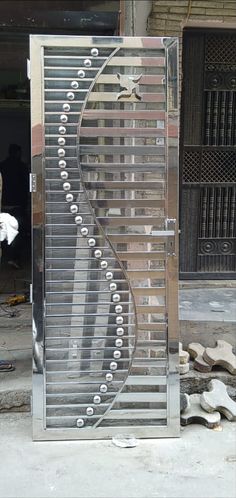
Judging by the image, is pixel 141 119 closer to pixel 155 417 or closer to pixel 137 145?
pixel 137 145

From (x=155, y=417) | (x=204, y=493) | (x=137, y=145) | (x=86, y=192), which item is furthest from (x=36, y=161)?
(x=204, y=493)

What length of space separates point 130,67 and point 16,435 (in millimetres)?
2327

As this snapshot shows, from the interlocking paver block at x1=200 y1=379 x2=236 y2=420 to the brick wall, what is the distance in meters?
2.91

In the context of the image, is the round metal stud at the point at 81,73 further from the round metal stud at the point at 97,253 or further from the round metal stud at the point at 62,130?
the round metal stud at the point at 97,253

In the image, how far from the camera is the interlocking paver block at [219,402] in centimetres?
376

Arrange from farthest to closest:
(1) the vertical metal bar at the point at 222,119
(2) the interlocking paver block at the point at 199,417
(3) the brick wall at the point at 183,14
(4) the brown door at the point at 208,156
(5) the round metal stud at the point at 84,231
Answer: (1) the vertical metal bar at the point at 222,119
(4) the brown door at the point at 208,156
(3) the brick wall at the point at 183,14
(2) the interlocking paver block at the point at 199,417
(5) the round metal stud at the point at 84,231

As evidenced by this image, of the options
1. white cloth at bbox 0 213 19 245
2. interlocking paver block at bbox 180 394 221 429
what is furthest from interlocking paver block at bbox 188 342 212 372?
white cloth at bbox 0 213 19 245

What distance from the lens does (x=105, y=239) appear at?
3447 millimetres

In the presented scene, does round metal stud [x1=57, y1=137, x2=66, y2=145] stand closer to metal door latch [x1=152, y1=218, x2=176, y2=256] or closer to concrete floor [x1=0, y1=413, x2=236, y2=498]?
metal door latch [x1=152, y1=218, x2=176, y2=256]

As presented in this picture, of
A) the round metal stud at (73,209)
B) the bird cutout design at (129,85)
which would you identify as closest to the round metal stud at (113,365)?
the round metal stud at (73,209)

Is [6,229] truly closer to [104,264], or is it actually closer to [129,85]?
[104,264]

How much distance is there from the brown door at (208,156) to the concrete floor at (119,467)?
2.19 meters

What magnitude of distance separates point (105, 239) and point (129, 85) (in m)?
0.91

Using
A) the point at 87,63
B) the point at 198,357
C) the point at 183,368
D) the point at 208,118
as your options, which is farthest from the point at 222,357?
the point at 208,118
